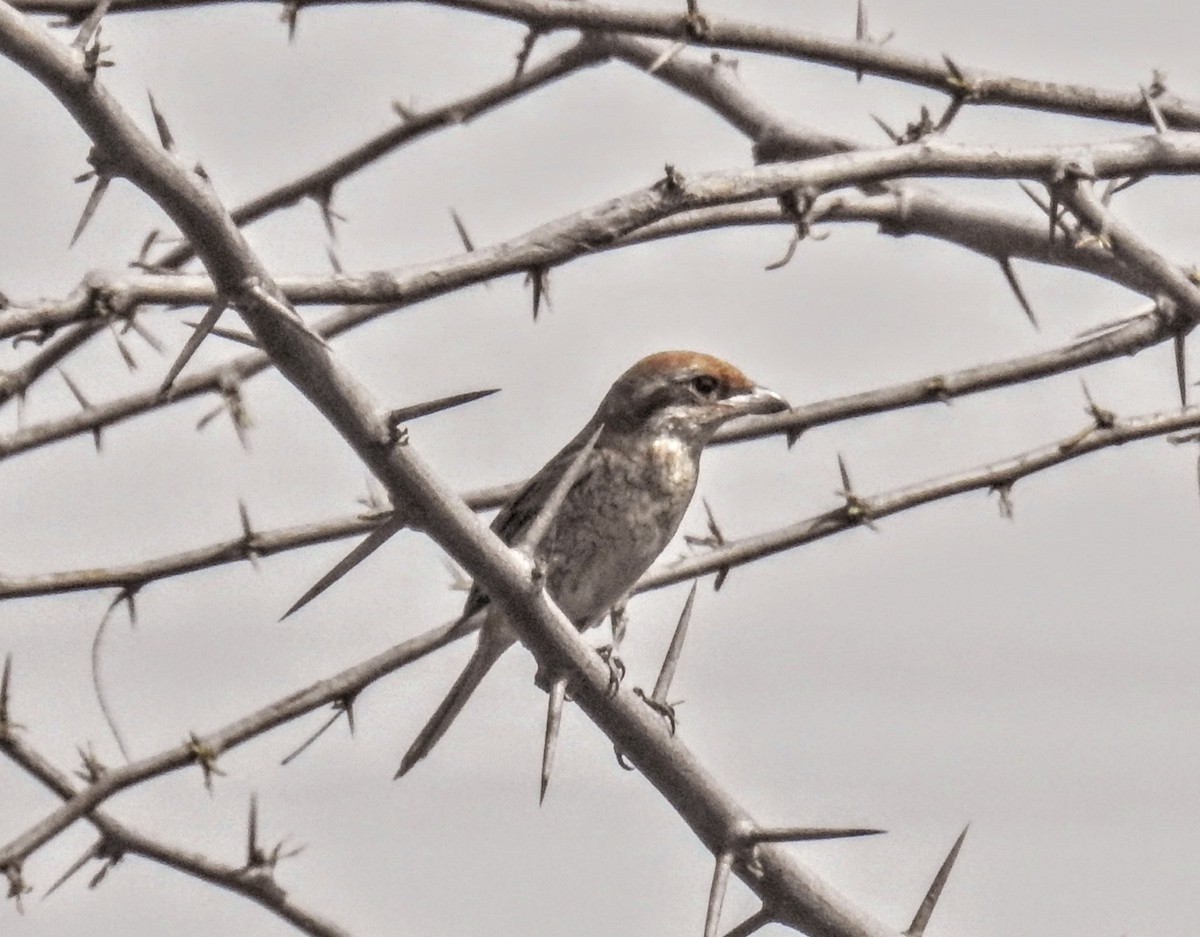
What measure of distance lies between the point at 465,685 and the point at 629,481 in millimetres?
866

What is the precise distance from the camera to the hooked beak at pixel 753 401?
6.20m

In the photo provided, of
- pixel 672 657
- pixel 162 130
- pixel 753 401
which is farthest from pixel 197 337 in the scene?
pixel 753 401

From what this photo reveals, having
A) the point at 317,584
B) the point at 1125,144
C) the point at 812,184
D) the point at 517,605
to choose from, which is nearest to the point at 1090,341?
the point at 1125,144

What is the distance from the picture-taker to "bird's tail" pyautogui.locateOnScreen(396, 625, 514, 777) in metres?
5.56

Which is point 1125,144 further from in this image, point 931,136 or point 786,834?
point 786,834

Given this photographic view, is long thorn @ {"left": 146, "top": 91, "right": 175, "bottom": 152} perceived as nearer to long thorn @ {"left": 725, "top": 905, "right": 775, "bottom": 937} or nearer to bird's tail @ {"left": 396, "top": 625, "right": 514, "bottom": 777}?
long thorn @ {"left": 725, "top": 905, "right": 775, "bottom": 937}

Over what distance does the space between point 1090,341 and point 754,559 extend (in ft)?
3.23

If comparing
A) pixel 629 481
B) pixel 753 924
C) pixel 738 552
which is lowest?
pixel 753 924

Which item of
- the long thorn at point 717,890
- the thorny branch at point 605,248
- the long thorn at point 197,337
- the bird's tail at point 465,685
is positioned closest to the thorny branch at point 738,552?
the thorny branch at point 605,248

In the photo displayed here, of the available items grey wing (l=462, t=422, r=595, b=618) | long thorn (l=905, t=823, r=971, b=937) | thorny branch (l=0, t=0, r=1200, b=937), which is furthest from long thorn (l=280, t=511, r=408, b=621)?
grey wing (l=462, t=422, r=595, b=618)

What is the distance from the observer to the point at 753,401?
6.23 m

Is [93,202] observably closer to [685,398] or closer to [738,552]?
[738,552]

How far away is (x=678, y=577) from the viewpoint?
4898mm

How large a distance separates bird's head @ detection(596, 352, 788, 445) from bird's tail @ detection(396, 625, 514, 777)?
35.1 inches
